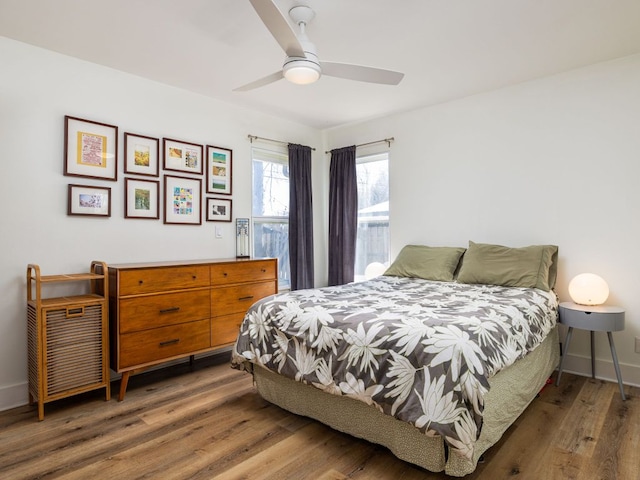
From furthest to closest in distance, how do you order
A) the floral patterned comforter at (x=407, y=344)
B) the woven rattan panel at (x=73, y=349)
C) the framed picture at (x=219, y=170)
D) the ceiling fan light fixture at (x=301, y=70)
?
the framed picture at (x=219, y=170) < the woven rattan panel at (x=73, y=349) < the ceiling fan light fixture at (x=301, y=70) < the floral patterned comforter at (x=407, y=344)

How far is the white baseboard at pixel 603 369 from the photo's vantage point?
9.31 feet

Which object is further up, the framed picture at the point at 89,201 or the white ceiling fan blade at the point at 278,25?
the white ceiling fan blade at the point at 278,25

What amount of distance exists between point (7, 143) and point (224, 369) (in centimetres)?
227

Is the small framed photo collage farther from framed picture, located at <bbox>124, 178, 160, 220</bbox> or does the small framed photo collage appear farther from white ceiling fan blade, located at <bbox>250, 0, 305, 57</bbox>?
white ceiling fan blade, located at <bbox>250, 0, 305, 57</bbox>

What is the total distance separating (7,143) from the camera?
2.53m

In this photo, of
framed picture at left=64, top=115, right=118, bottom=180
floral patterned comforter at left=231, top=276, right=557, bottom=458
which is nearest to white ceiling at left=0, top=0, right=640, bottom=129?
framed picture at left=64, top=115, right=118, bottom=180

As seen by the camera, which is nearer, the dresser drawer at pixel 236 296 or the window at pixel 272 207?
the dresser drawer at pixel 236 296

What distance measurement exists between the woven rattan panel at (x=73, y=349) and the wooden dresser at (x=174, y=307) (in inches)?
4.7

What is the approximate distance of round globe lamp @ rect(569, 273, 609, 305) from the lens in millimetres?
2756

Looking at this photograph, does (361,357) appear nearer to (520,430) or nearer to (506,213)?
(520,430)

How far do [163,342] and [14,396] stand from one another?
961 mm

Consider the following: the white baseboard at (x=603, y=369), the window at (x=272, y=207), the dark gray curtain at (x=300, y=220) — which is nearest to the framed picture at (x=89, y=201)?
the window at (x=272, y=207)

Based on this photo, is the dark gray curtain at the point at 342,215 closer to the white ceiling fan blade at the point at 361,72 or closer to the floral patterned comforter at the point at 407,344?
the floral patterned comforter at the point at 407,344

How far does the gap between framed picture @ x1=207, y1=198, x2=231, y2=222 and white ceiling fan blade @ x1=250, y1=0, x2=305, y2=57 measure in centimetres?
192
